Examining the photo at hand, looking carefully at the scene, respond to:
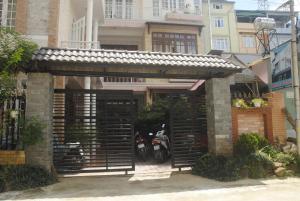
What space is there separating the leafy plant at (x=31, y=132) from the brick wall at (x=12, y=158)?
10.6 inches

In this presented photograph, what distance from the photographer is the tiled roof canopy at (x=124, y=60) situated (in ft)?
23.1

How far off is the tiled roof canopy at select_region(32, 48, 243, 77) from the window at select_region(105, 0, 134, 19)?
505 inches

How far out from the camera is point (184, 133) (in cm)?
852

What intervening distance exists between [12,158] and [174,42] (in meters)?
14.0

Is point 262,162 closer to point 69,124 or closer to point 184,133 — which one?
point 184,133

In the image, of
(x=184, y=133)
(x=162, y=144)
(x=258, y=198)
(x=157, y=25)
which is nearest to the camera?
(x=258, y=198)

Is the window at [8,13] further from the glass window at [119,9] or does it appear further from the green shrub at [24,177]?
the glass window at [119,9]

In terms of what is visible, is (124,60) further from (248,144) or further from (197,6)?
(197,6)

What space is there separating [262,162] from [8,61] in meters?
6.25

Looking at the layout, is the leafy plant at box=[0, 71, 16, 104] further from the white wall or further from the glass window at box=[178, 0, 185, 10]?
the glass window at box=[178, 0, 185, 10]

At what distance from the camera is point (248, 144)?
25.5 feet

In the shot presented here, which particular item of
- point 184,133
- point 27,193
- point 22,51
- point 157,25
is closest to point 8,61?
point 22,51

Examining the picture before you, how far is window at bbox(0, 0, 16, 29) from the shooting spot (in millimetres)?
11195

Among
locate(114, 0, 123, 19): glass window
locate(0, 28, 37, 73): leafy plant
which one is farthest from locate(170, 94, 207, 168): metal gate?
locate(114, 0, 123, 19): glass window
